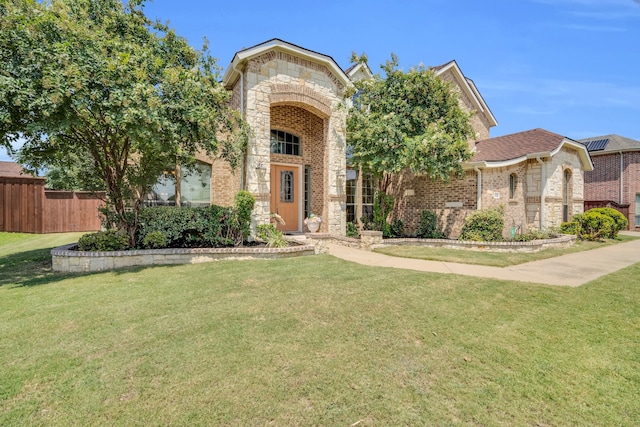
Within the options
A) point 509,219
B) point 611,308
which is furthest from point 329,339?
point 509,219

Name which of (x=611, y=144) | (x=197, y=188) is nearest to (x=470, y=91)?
(x=611, y=144)

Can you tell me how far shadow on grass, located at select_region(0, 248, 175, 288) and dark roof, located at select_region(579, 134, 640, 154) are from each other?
26.7 m

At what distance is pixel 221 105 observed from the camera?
8.40 m

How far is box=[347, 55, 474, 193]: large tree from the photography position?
10.5 meters

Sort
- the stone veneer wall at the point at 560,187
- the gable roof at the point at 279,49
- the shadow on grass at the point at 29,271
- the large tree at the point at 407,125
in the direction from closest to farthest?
the shadow on grass at the point at 29,271
the gable roof at the point at 279,49
the large tree at the point at 407,125
the stone veneer wall at the point at 560,187

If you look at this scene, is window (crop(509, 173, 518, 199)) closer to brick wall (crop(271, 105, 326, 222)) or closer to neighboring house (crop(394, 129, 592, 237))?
neighboring house (crop(394, 129, 592, 237))

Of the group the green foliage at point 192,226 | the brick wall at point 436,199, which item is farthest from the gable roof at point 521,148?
the green foliage at point 192,226

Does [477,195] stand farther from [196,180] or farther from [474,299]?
[196,180]

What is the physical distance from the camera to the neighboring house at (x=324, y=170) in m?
9.80

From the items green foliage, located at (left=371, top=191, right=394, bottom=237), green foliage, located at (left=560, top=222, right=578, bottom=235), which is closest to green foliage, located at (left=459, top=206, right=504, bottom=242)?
green foliage, located at (left=371, top=191, right=394, bottom=237)

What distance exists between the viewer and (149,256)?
7.43 meters

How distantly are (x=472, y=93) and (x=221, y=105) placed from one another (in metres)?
14.8

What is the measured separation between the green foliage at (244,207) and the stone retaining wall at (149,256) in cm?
102

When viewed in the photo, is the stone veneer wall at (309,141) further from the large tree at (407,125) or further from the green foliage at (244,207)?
the green foliage at (244,207)
